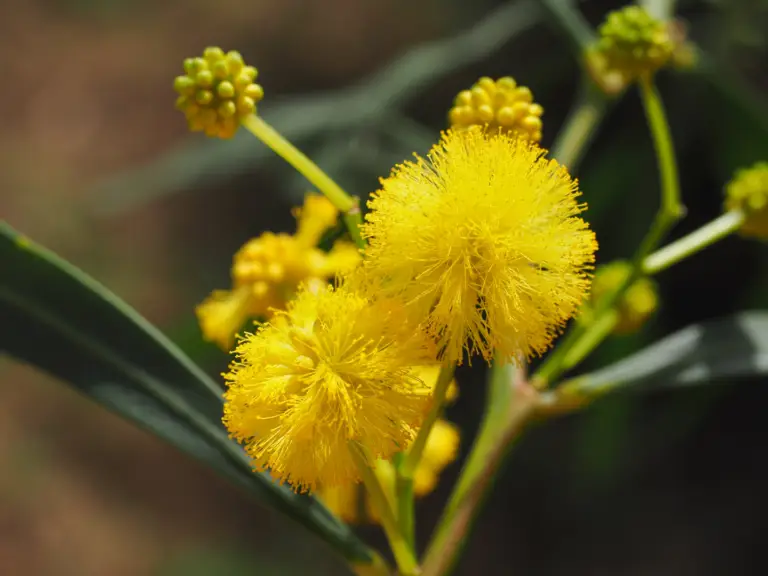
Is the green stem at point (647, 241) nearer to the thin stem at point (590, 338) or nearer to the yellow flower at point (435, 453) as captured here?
the thin stem at point (590, 338)

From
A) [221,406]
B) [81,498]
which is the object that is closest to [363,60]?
[81,498]

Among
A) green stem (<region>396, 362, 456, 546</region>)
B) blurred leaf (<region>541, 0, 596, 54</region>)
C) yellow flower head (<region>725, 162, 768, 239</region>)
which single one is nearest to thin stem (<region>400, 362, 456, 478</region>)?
green stem (<region>396, 362, 456, 546</region>)

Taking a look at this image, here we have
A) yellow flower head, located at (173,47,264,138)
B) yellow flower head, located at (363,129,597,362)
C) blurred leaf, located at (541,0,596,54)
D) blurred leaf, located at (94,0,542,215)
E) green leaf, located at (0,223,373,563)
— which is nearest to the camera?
yellow flower head, located at (363,129,597,362)

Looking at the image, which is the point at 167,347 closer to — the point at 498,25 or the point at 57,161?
the point at 498,25

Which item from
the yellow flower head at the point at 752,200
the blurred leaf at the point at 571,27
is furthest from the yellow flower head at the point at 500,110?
the blurred leaf at the point at 571,27

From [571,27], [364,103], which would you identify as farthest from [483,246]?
[364,103]

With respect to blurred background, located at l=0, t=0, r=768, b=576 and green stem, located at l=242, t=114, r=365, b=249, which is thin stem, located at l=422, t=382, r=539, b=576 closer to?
green stem, located at l=242, t=114, r=365, b=249
